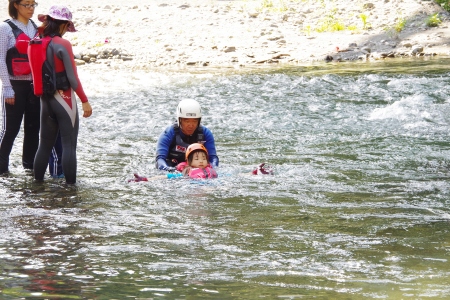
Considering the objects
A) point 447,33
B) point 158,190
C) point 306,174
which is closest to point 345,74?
point 447,33

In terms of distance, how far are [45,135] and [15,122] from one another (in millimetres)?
759

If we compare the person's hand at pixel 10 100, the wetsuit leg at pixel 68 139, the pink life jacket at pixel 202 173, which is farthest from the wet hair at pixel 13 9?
the pink life jacket at pixel 202 173

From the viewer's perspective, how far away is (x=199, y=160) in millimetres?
8805

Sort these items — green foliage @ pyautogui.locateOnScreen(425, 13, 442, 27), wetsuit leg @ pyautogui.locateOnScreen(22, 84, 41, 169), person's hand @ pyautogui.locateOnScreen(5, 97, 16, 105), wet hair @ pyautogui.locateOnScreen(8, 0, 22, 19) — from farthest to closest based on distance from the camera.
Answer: green foliage @ pyautogui.locateOnScreen(425, 13, 442, 27) → wetsuit leg @ pyautogui.locateOnScreen(22, 84, 41, 169) → person's hand @ pyautogui.locateOnScreen(5, 97, 16, 105) → wet hair @ pyautogui.locateOnScreen(8, 0, 22, 19)

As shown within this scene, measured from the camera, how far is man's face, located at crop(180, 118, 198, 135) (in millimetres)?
9266

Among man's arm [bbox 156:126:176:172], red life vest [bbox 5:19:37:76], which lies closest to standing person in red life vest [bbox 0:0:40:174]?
red life vest [bbox 5:19:37:76]

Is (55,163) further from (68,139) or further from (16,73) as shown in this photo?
(16,73)

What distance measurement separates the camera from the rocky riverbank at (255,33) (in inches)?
759

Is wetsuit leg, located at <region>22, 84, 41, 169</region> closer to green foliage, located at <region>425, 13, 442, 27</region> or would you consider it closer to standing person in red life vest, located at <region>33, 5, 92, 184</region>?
standing person in red life vest, located at <region>33, 5, 92, 184</region>

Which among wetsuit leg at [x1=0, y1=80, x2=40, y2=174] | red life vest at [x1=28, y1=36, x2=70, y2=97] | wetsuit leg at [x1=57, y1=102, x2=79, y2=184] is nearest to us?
red life vest at [x1=28, y1=36, x2=70, y2=97]

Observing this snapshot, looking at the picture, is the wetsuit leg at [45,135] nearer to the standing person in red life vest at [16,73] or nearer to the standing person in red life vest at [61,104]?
the standing person in red life vest at [61,104]

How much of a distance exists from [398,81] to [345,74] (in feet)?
5.21

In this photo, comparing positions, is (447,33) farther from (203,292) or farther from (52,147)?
(203,292)

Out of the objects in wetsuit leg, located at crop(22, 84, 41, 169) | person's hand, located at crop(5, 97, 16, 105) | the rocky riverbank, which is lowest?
wetsuit leg, located at crop(22, 84, 41, 169)
